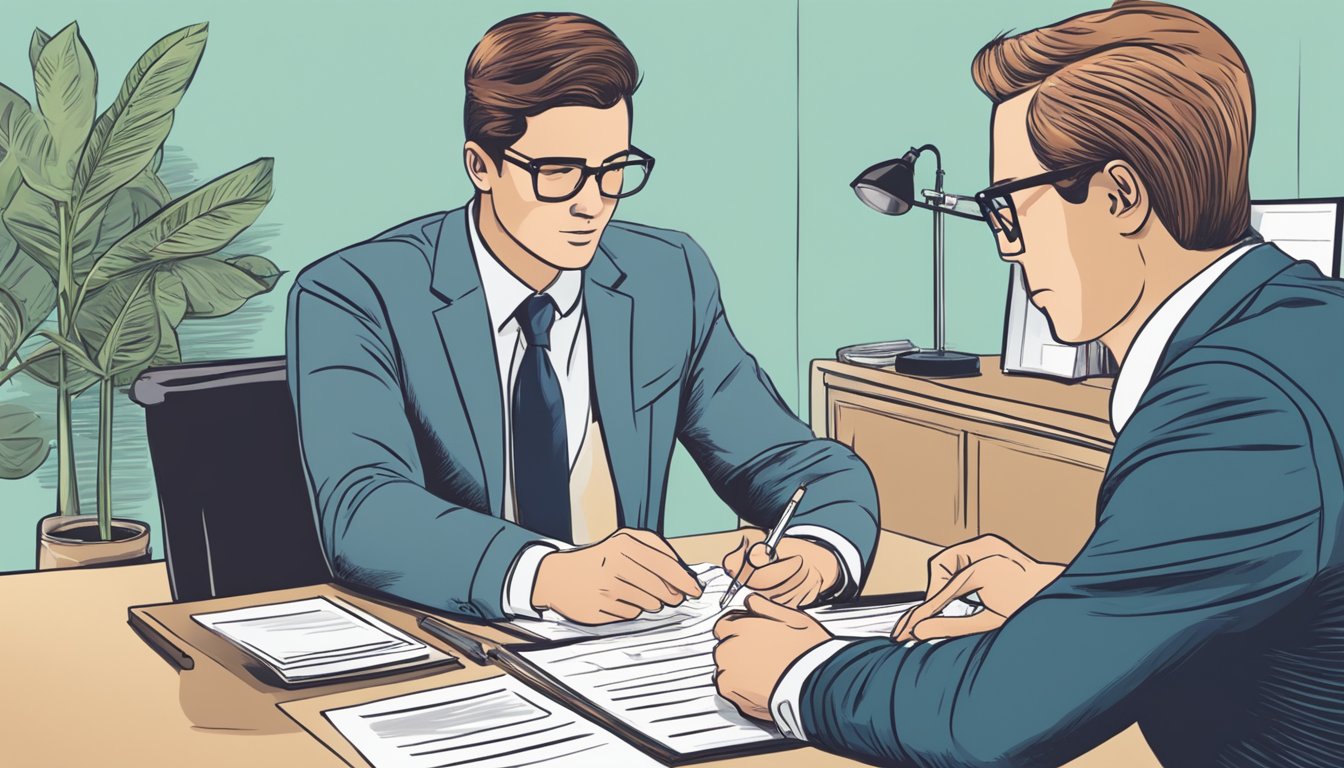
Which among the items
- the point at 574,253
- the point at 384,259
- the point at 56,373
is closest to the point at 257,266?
the point at 56,373

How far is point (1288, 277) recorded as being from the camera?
3.97 feet

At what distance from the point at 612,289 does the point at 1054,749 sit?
1328 millimetres

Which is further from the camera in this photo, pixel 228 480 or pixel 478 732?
pixel 228 480

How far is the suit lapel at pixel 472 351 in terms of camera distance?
2.16m

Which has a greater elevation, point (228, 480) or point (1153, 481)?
point (1153, 481)

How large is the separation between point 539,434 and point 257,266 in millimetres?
1727

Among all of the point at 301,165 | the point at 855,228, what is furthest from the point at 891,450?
the point at 301,165

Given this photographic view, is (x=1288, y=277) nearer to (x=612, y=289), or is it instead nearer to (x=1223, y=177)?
(x=1223, y=177)

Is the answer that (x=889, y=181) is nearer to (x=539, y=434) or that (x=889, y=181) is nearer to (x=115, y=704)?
(x=539, y=434)

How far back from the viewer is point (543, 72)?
6.80 feet

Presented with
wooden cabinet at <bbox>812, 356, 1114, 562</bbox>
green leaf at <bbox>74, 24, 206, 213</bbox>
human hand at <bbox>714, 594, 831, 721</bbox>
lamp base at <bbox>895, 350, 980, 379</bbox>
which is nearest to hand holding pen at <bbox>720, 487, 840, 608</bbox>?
human hand at <bbox>714, 594, 831, 721</bbox>

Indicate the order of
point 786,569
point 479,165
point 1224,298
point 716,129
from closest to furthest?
point 1224,298, point 786,569, point 479,165, point 716,129

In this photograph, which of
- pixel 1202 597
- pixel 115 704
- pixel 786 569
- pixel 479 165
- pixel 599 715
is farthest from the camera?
pixel 479 165

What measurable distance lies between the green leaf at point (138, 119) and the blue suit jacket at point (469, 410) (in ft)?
5.03
